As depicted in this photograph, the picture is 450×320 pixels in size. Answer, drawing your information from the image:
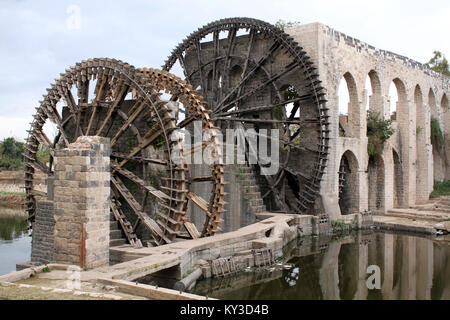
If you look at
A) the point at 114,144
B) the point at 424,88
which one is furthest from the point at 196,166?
the point at 424,88

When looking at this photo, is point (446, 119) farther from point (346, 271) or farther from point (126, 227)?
point (126, 227)

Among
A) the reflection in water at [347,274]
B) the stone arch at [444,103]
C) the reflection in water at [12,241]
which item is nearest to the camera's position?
the reflection in water at [347,274]

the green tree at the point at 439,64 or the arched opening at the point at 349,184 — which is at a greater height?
the green tree at the point at 439,64

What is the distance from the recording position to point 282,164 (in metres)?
15.1

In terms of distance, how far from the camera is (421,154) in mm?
20859

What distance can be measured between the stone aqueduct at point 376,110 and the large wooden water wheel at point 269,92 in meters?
0.64

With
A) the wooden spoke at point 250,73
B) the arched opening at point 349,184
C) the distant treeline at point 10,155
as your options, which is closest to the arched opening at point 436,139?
the arched opening at point 349,184

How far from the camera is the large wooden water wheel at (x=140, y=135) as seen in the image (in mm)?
10203

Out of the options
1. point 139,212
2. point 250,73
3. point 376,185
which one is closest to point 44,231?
point 139,212

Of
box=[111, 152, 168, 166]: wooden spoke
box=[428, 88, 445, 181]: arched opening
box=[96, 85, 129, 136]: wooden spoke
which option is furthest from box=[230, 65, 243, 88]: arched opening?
box=[428, 88, 445, 181]: arched opening

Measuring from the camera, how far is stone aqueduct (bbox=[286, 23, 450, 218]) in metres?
14.9

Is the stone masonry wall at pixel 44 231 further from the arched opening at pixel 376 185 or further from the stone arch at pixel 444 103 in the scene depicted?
the stone arch at pixel 444 103

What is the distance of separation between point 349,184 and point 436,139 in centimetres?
901

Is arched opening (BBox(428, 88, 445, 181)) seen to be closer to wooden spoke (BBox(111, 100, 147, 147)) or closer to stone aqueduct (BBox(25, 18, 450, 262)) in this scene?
stone aqueduct (BBox(25, 18, 450, 262))
